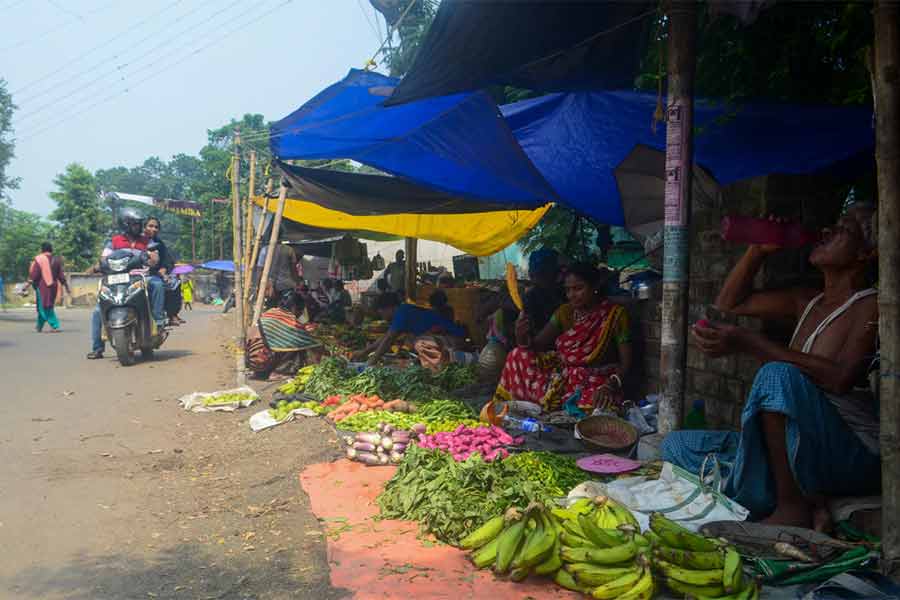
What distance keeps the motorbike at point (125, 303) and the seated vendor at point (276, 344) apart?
6.39ft

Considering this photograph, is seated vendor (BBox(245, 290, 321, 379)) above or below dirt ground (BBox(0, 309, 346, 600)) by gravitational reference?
above

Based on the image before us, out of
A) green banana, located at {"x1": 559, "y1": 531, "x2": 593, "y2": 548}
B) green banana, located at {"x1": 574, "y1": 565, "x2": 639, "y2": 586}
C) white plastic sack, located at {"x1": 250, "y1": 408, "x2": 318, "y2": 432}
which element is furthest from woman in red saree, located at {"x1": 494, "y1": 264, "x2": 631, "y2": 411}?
green banana, located at {"x1": 574, "y1": 565, "x2": 639, "y2": 586}

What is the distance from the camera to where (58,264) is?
48.3 ft

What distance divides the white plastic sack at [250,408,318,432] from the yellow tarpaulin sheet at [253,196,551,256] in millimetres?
5521

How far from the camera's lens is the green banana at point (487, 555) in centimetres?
302

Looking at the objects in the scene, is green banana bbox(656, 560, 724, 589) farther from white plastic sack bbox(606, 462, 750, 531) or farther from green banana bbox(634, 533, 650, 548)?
white plastic sack bbox(606, 462, 750, 531)

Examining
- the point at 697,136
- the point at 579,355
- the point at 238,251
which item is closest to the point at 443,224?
the point at 238,251

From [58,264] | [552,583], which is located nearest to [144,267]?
[58,264]

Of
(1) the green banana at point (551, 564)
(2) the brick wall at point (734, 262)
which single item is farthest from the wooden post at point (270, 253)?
(1) the green banana at point (551, 564)

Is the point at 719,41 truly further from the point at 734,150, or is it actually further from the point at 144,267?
the point at 144,267

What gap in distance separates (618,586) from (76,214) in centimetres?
3764

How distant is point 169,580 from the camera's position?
3.14m

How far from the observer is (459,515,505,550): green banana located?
3.13m

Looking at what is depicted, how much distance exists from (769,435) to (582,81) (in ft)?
10.6
